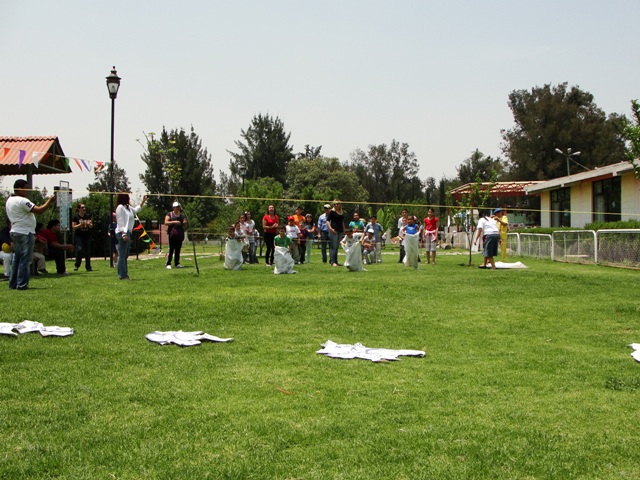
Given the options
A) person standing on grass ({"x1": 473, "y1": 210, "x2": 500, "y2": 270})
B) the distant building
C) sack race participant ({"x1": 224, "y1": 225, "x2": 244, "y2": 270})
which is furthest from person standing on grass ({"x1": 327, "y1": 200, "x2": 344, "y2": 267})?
the distant building

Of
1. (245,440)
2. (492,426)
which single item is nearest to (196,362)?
(245,440)

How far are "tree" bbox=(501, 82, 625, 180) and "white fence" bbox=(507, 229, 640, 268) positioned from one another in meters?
40.1

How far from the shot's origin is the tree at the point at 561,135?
207ft

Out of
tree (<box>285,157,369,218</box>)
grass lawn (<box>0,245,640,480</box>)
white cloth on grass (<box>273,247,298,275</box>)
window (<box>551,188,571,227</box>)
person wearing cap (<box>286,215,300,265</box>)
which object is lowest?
grass lawn (<box>0,245,640,480</box>)

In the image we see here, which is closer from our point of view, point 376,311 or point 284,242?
point 376,311

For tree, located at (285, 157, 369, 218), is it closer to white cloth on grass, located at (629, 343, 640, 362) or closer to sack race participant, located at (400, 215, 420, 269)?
sack race participant, located at (400, 215, 420, 269)

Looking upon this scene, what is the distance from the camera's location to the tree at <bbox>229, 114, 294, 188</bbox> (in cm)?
8294

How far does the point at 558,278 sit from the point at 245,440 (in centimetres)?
1143

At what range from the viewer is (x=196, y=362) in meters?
6.93

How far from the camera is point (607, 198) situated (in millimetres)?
31125

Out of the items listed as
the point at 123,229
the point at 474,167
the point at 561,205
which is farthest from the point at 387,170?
the point at 123,229

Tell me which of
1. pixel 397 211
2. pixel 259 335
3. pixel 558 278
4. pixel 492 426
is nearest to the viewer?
pixel 492 426

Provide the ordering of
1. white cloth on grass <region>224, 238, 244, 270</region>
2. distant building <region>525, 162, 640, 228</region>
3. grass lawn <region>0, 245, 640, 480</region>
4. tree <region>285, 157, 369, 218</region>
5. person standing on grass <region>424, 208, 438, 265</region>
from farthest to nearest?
tree <region>285, 157, 369, 218</region> < distant building <region>525, 162, 640, 228</region> < person standing on grass <region>424, 208, 438, 265</region> < white cloth on grass <region>224, 238, 244, 270</region> < grass lawn <region>0, 245, 640, 480</region>

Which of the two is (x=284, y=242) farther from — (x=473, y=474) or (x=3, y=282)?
(x=473, y=474)
